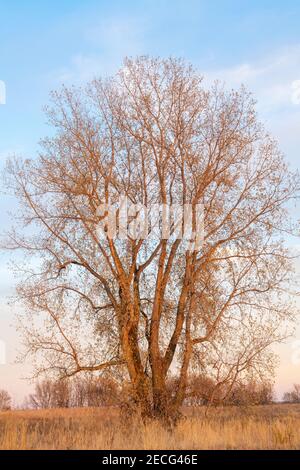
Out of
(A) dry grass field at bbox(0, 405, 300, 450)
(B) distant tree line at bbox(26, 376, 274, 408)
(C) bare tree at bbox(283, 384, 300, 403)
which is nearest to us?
(A) dry grass field at bbox(0, 405, 300, 450)

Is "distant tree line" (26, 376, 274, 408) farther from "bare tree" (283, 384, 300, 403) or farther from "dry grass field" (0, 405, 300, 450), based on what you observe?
"bare tree" (283, 384, 300, 403)

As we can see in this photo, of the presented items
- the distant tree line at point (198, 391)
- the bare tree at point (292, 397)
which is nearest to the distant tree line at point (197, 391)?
the distant tree line at point (198, 391)

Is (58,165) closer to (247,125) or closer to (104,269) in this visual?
(104,269)

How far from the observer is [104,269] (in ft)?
65.8

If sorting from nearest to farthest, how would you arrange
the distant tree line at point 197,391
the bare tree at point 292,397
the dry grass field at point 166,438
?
the dry grass field at point 166,438, the distant tree line at point 197,391, the bare tree at point 292,397
